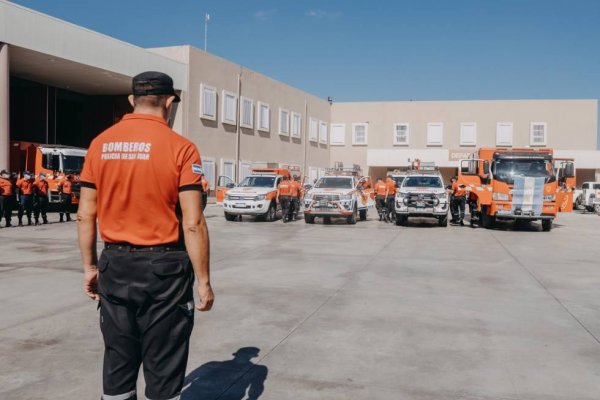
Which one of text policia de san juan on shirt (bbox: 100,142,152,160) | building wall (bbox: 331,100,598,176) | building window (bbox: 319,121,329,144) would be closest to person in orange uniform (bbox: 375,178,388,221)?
text policia de san juan on shirt (bbox: 100,142,152,160)

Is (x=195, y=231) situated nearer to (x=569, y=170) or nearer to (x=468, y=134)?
(x=569, y=170)

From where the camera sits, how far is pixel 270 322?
21.8 feet

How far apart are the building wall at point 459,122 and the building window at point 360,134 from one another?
27 cm

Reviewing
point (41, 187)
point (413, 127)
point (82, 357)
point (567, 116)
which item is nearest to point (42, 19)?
point (41, 187)

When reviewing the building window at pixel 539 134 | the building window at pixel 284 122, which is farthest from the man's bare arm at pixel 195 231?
the building window at pixel 539 134

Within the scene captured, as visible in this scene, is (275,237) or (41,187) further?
(41,187)

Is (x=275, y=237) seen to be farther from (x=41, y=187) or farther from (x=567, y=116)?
(x=567, y=116)

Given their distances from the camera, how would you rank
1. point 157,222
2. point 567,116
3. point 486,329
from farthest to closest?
1. point 567,116
2. point 486,329
3. point 157,222

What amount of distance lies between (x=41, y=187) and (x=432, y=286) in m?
14.5

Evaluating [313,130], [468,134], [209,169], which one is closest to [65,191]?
[209,169]

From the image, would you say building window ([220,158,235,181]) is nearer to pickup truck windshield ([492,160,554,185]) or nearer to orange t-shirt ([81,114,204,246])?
pickup truck windshield ([492,160,554,185])

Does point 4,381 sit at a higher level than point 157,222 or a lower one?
lower

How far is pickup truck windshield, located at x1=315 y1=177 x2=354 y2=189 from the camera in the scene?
22.3 metres

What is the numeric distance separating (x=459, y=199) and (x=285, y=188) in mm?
6450
